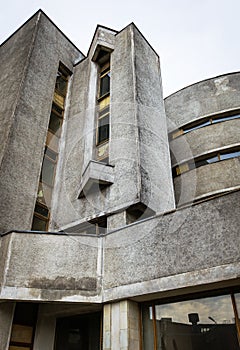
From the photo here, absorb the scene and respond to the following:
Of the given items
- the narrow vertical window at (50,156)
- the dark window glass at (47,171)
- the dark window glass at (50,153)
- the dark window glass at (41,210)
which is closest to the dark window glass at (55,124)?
the narrow vertical window at (50,156)

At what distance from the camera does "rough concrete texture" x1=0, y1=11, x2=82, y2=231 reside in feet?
31.9

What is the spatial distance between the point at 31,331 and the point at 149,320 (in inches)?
144

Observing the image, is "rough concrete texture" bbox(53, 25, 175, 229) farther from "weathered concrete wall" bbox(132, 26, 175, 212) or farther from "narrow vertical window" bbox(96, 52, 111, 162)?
"narrow vertical window" bbox(96, 52, 111, 162)

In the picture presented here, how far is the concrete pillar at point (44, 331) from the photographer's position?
859cm

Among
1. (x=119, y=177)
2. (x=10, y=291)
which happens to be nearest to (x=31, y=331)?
(x=10, y=291)

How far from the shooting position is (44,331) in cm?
878

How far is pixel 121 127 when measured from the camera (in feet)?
35.8

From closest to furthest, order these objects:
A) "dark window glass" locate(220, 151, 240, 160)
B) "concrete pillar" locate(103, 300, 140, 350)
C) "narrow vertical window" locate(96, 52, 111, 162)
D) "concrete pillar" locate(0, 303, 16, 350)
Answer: "concrete pillar" locate(103, 300, 140, 350) < "concrete pillar" locate(0, 303, 16, 350) < "narrow vertical window" locate(96, 52, 111, 162) < "dark window glass" locate(220, 151, 240, 160)

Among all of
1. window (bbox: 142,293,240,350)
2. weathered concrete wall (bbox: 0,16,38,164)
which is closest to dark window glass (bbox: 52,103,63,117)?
weathered concrete wall (bbox: 0,16,38,164)

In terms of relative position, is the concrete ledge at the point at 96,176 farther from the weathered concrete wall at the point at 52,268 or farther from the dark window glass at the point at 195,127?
the dark window glass at the point at 195,127

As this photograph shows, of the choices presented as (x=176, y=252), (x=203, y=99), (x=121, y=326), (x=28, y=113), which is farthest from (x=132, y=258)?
(x=203, y=99)

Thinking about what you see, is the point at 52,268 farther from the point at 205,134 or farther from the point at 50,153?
the point at 205,134

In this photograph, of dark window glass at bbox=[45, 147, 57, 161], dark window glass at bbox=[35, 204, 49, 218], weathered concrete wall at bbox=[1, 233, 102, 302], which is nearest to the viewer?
weathered concrete wall at bbox=[1, 233, 102, 302]

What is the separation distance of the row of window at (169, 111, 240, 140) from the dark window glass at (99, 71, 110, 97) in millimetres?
4512
